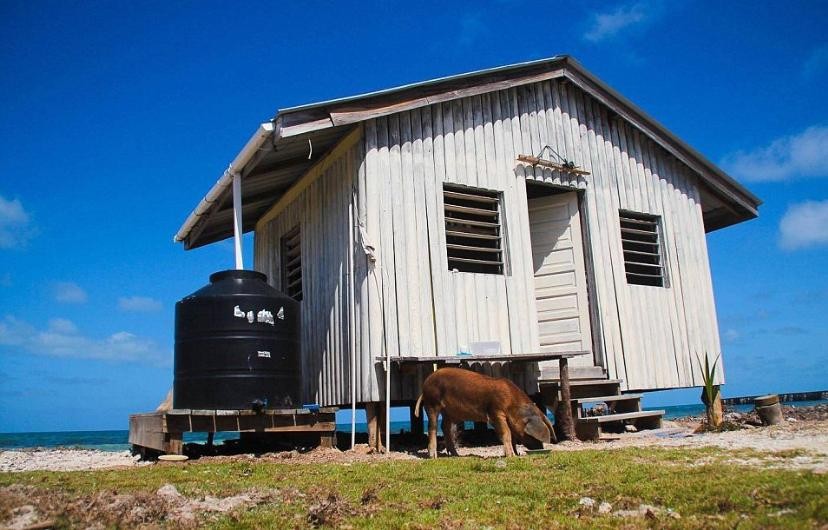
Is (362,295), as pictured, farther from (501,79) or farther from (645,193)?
(645,193)

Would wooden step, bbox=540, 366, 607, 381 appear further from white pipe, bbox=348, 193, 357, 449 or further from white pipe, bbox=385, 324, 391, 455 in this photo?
white pipe, bbox=348, 193, 357, 449

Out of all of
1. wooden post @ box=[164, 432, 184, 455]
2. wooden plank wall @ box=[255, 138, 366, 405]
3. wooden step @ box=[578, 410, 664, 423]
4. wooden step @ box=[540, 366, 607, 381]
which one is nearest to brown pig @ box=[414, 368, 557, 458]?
wooden plank wall @ box=[255, 138, 366, 405]

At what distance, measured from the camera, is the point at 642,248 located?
512 inches

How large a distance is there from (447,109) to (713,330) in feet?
21.3

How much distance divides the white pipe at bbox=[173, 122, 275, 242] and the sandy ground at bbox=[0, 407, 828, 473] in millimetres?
4154

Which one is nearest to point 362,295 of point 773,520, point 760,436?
point 760,436

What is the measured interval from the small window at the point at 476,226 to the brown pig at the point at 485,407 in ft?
8.67

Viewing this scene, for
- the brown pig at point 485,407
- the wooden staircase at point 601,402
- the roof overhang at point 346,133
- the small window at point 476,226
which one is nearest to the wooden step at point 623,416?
the wooden staircase at point 601,402

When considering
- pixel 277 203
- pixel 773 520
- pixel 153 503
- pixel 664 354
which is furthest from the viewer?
pixel 277 203

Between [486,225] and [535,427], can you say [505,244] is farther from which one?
[535,427]

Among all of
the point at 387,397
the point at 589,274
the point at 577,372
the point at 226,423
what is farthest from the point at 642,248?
the point at 226,423

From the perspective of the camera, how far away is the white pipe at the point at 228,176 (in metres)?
9.52

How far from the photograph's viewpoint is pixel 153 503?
A: 4.80 metres

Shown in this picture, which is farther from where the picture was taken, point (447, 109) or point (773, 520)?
point (447, 109)
